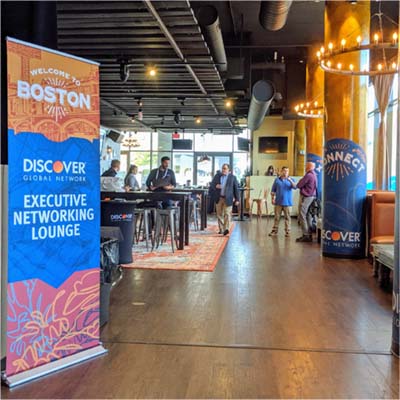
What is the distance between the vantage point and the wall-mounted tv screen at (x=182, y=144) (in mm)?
20609

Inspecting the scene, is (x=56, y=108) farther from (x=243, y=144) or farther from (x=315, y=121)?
(x=243, y=144)

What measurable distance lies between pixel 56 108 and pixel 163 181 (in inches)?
230

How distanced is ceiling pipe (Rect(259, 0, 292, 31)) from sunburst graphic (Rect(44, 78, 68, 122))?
449cm

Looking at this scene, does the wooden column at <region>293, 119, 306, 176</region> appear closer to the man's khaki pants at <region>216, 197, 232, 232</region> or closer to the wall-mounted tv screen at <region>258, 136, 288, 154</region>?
the wall-mounted tv screen at <region>258, 136, 288, 154</region>

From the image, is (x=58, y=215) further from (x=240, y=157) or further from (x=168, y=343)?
(x=240, y=157)

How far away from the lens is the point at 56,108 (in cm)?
270

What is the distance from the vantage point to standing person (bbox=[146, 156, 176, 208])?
8.41 m

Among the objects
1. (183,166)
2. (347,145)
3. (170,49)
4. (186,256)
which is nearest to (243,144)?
(183,166)

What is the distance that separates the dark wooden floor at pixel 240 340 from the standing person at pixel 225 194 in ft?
13.0

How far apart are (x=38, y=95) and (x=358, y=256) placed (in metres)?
5.74

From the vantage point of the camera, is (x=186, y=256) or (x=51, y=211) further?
(x=186, y=256)

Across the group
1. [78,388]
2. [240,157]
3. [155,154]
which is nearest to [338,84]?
[78,388]

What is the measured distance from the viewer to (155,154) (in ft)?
71.6

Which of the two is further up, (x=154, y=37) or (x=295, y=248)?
(x=154, y=37)
